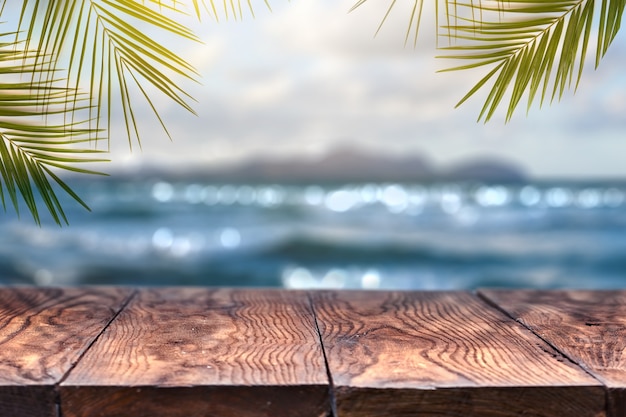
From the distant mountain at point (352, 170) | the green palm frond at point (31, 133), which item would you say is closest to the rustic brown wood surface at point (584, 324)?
the green palm frond at point (31, 133)

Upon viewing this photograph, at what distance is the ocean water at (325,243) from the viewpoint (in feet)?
26.7

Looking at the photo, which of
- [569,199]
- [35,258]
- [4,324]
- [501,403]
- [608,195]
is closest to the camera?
[501,403]

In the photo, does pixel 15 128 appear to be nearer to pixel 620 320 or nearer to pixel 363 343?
pixel 363 343

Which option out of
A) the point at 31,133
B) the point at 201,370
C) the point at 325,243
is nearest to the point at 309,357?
the point at 201,370

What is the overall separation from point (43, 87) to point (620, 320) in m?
1.00

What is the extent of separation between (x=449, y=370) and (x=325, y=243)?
935cm

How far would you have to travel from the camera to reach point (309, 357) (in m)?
0.90

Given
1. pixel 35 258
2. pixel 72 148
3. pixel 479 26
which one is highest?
pixel 479 26

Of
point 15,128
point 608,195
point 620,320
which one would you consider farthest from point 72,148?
point 608,195

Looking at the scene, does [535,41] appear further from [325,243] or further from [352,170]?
[352,170]

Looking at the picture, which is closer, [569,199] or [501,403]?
[501,403]

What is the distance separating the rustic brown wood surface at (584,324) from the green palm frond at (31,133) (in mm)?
775

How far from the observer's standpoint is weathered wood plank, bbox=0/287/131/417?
0.79 meters

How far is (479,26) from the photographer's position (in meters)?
1.21
